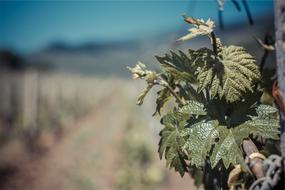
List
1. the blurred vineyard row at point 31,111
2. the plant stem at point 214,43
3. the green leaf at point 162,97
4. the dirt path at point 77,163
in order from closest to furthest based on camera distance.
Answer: the plant stem at point 214,43
the green leaf at point 162,97
the dirt path at point 77,163
the blurred vineyard row at point 31,111

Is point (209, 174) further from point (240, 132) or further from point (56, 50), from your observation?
point (56, 50)

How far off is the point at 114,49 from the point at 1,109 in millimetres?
78942

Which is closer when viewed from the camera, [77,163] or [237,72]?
[237,72]

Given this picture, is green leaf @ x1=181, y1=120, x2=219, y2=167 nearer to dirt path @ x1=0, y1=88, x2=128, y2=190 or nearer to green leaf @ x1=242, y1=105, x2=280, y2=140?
green leaf @ x1=242, y1=105, x2=280, y2=140

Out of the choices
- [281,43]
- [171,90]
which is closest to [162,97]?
[171,90]

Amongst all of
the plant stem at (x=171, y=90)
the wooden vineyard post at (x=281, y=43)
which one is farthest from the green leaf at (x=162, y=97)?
the wooden vineyard post at (x=281, y=43)

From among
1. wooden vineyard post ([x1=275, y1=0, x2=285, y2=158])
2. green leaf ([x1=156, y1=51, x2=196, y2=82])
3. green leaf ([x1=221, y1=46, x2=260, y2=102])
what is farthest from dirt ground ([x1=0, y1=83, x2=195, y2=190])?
wooden vineyard post ([x1=275, y1=0, x2=285, y2=158])

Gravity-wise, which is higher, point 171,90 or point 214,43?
point 214,43

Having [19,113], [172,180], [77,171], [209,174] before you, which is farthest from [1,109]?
[209,174]

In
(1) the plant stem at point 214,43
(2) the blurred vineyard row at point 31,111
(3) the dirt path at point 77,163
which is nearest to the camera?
(1) the plant stem at point 214,43

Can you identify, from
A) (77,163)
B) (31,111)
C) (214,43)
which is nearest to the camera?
(214,43)

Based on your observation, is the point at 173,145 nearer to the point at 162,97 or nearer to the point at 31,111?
the point at 162,97

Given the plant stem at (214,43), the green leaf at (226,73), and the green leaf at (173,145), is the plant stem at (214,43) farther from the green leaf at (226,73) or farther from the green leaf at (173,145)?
the green leaf at (173,145)

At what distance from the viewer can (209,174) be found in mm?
1698
